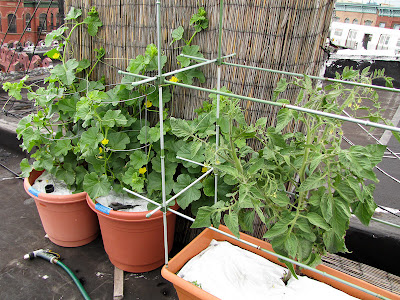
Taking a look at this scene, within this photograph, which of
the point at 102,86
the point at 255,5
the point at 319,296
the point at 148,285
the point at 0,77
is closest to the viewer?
the point at 319,296

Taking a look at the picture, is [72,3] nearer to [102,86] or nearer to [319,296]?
[102,86]

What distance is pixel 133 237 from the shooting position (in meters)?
1.96

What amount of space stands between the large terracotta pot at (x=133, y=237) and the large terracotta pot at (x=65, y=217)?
0.20 m

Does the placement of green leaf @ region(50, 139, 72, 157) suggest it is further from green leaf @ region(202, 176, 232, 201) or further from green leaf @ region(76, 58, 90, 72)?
green leaf @ region(202, 176, 232, 201)

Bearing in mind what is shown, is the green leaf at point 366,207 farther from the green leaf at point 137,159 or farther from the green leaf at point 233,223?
the green leaf at point 137,159

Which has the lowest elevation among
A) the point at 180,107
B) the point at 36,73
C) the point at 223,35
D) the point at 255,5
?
the point at 36,73

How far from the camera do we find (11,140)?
3.81 meters

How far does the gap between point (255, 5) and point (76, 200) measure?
1.58 metres

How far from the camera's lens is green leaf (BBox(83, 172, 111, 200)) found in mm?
1906

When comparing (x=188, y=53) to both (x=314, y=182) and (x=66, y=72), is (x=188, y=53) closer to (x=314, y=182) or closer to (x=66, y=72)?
(x=66, y=72)

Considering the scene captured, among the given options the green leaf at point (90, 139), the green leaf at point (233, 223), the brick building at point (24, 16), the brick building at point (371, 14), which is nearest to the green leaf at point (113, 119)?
the green leaf at point (90, 139)

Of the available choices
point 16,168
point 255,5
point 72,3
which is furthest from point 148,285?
point 16,168

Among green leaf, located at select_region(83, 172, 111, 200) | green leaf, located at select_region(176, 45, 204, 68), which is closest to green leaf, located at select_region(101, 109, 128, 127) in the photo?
green leaf, located at select_region(83, 172, 111, 200)

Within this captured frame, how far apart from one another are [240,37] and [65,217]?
1.60 m
